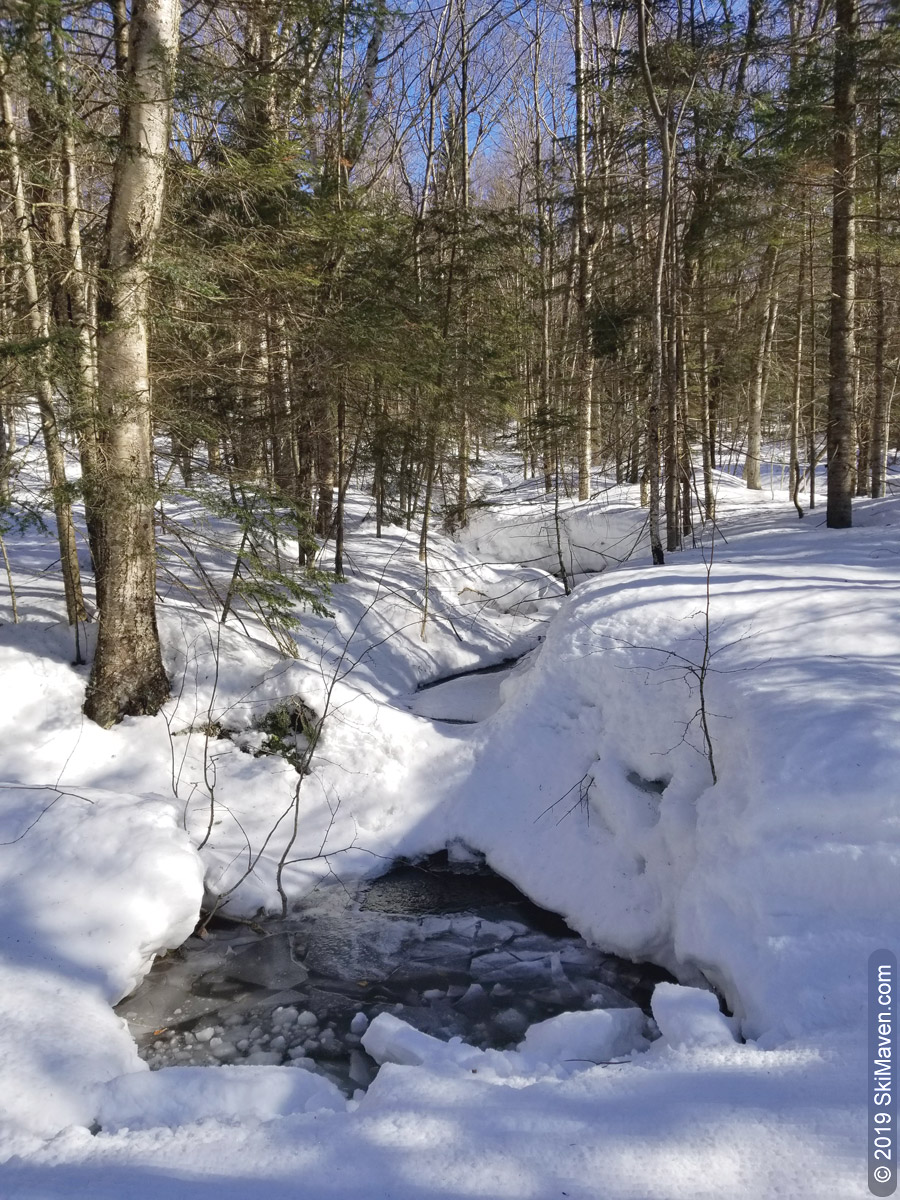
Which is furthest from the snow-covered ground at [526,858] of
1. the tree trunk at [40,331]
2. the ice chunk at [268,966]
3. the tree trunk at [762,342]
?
the tree trunk at [762,342]

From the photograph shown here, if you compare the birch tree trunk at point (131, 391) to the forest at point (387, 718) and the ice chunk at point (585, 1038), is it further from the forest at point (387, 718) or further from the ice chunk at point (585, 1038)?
the ice chunk at point (585, 1038)

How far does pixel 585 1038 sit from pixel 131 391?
5890 millimetres

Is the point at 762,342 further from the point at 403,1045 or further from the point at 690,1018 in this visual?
the point at 403,1045

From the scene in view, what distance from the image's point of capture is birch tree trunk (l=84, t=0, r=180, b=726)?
591 cm

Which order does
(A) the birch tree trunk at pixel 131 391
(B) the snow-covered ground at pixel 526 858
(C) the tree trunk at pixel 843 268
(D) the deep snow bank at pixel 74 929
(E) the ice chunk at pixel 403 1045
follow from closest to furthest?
1. (B) the snow-covered ground at pixel 526 858
2. (D) the deep snow bank at pixel 74 929
3. (E) the ice chunk at pixel 403 1045
4. (A) the birch tree trunk at pixel 131 391
5. (C) the tree trunk at pixel 843 268

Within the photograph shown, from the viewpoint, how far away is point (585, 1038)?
4035 millimetres

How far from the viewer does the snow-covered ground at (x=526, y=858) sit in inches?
110

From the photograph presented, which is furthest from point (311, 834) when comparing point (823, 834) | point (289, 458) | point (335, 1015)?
point (289, 458)

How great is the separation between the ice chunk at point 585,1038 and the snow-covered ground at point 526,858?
0.05 ft

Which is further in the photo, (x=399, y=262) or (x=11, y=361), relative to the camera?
(x=399, y=262)

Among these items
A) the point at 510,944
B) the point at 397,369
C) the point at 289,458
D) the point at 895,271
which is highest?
the point at 895,271

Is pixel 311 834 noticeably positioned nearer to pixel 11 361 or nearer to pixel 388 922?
pixel 388 922

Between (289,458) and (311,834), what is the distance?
703 cm

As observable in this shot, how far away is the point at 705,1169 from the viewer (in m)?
2.58
